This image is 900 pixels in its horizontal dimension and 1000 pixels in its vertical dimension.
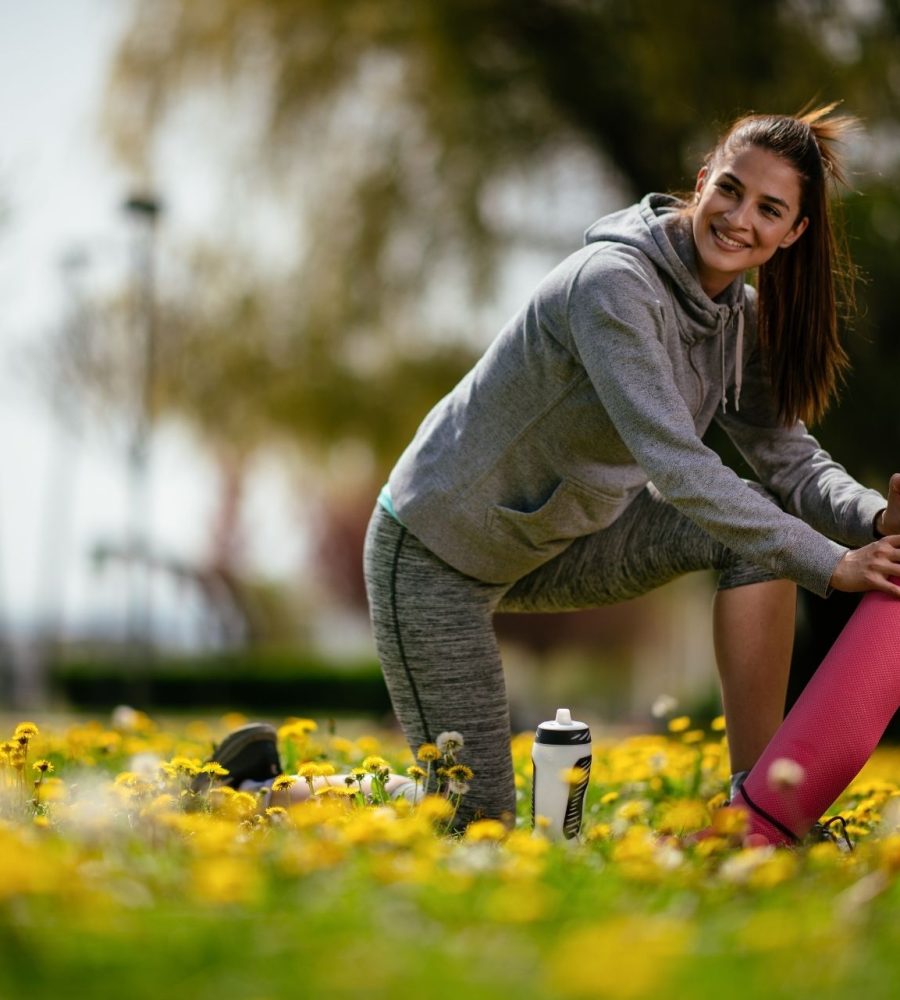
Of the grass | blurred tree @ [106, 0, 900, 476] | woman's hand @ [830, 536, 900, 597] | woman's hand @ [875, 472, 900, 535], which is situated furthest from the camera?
blurred tree @ [106, 0, 900, 476]

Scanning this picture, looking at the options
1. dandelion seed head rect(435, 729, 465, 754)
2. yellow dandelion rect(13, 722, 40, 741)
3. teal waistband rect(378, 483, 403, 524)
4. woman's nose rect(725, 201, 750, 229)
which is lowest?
dandelion seed head rect(435, 729, 465, 754)

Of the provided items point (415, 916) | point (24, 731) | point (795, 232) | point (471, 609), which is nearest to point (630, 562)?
point (471, 609)

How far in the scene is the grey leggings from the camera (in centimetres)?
330

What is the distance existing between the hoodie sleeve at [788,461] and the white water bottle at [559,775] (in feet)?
2.82

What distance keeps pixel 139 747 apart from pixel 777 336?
7.69 ft

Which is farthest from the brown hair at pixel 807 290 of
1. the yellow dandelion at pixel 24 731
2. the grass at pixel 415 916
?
the yellow dandelion at pixel 24 731

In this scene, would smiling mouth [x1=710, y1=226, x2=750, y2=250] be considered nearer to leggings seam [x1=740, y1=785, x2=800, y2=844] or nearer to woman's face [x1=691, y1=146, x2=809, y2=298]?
woman's face [x1=691, y1=146, x2=809, y2=298]

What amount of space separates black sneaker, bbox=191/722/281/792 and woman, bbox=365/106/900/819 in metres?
0.41

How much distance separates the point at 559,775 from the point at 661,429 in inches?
31.1

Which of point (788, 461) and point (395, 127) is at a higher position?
point (395, 127)

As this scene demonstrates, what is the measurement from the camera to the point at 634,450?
2.77m

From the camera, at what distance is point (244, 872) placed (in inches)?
60.6

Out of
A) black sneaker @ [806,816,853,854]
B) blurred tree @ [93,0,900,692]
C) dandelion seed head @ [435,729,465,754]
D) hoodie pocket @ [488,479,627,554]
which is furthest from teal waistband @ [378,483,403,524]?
blurred tree @ [93,0,900,692]

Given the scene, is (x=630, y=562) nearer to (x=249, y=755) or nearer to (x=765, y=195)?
(x=765, y=195)
